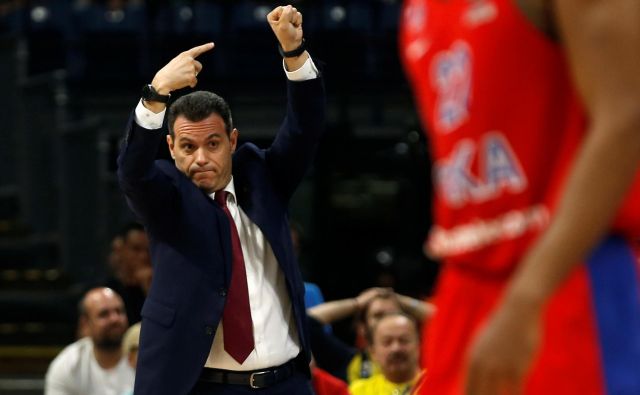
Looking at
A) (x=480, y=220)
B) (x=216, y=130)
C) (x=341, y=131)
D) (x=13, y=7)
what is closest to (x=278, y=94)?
(x=341, y=131)

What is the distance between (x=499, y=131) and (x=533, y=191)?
97 mm

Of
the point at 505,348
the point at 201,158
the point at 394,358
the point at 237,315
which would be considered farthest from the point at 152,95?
the point at 394,358

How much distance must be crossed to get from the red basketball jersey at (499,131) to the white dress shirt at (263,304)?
1.99m

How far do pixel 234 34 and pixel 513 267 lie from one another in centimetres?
995

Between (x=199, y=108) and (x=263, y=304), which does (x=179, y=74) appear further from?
(x=263, y=304)

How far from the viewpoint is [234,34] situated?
1155 cm

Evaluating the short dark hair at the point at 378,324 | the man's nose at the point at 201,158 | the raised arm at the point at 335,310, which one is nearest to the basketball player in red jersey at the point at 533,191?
the man's nose at the point at 201,158

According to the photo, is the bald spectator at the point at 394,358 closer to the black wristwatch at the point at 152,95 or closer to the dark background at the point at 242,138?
the black wristwatch at the point at 152,95

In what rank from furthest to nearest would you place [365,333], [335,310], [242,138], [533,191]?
[242,138] < [335,310] < [365,333] < [533,191]

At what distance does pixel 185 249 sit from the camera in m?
3.75

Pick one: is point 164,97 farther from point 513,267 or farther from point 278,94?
point 278,94

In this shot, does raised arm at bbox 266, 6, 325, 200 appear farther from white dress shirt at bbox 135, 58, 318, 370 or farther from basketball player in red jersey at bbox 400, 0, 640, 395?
basketball player in red jersey at bbox 400, 0, 640, 395

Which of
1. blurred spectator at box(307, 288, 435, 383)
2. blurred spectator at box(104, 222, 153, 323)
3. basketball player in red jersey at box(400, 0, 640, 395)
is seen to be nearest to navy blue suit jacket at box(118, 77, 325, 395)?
basketball player in red jersey at box(400, 0, 640, 395)

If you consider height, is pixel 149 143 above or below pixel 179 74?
below
